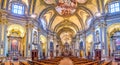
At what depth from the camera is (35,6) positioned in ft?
96.4

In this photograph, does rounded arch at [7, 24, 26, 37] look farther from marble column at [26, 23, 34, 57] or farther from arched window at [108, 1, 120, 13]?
arched window at [108, 1, 120, 13]

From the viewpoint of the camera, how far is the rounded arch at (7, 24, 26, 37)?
2741 cm

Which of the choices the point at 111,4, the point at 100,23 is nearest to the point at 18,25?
the point at 100,23

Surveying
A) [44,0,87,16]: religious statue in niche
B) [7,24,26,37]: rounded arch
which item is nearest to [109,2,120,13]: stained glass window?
[44,0,87,16]: religious statue in niche

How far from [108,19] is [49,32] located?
48.9 ft

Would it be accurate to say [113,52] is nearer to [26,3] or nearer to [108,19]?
[108,19]

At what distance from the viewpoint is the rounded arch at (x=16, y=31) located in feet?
89.9

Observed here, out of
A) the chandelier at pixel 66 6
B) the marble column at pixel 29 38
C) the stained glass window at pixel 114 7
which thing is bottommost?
the marble column at pixel 29 38

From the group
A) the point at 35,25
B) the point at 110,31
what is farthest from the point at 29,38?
the point at 110,31

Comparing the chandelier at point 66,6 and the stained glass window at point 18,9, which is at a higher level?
the chandelier at point 66,6

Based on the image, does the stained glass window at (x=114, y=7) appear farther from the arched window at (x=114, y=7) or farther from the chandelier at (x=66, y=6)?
the chandelier at (x=66, y=6)

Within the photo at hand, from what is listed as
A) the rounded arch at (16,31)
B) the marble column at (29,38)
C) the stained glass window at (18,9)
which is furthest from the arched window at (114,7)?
the rounded arch at (16,31)

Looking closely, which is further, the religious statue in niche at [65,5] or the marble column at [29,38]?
the religious statue in niche at [65,5]

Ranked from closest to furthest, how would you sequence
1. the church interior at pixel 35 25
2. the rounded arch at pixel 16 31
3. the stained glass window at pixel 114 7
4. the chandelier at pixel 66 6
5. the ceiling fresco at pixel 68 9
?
the church interior at pixel 35 25, the stained glass window at pixel 114 7, the rounded arch at pixel 16 31, the chandelier at pixel 66 6, the ceiling fresco at pixel 68 9
